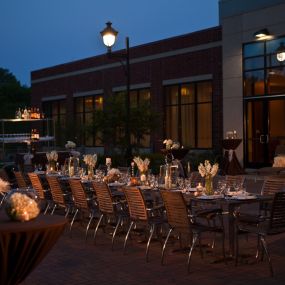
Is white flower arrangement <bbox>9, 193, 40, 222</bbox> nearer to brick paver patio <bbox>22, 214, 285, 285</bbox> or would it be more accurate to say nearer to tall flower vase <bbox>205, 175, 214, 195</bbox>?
brick paver patio <bbox>22, 214, 285, 285</bbox>

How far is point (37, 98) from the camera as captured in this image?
38.4 m

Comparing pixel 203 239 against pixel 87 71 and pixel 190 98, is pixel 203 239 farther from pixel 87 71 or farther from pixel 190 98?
pixel 87 71

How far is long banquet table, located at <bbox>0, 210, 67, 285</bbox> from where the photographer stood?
528 centimetres

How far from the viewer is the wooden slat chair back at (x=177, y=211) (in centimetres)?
805

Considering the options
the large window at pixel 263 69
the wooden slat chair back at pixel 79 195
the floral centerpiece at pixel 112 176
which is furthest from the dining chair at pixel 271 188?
the large window at pixel 263 69

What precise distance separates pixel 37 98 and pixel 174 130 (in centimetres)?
1369

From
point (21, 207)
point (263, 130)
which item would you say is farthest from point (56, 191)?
point (263, 130)

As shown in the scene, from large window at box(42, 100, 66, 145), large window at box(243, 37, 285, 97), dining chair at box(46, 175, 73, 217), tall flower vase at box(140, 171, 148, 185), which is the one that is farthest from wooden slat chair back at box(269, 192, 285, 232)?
large window at box(42, 100, 66, 145)

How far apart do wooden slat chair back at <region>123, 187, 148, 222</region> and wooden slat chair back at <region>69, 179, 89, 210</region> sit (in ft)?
4.68

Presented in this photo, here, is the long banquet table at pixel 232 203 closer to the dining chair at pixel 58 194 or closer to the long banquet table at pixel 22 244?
the long banquet table at pixel 22 244

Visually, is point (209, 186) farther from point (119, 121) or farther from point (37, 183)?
point (119, 121)

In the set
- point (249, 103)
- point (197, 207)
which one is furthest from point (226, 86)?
point (197, 207)

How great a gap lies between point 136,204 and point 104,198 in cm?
96

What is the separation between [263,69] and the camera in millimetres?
22109
